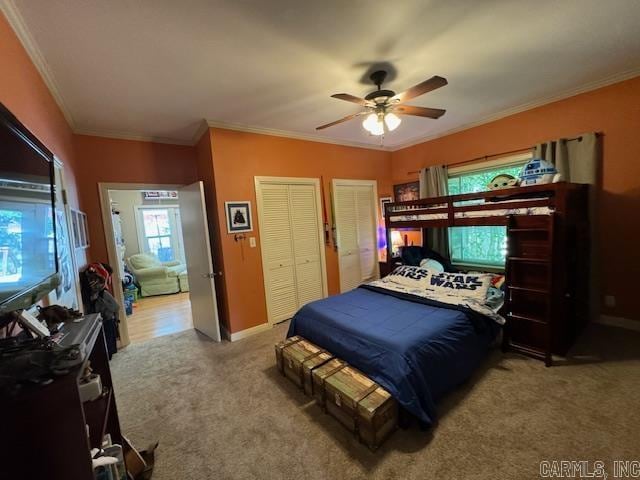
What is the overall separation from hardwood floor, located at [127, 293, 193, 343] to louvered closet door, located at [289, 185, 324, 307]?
1.80 m

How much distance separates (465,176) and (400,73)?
7.41 feet

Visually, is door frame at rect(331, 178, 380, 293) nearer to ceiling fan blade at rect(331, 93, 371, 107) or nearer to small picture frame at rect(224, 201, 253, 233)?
small picture frame at rect(224, 201, 253, 233)

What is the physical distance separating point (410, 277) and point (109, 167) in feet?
12.8

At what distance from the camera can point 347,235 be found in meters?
4.41

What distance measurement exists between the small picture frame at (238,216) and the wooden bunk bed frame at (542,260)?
8.20ft

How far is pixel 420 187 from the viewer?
4367 mm

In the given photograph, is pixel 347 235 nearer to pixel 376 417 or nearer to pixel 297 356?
pixel 297 356

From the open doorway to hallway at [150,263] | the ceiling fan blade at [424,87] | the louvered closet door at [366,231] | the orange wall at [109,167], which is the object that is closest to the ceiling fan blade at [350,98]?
the ceiling fan blade at [424,87]

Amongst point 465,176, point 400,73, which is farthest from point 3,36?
point 465,176

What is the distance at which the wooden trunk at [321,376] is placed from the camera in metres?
1.98

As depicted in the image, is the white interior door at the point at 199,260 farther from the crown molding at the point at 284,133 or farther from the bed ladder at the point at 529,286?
the bed ladder at the point at 529,286

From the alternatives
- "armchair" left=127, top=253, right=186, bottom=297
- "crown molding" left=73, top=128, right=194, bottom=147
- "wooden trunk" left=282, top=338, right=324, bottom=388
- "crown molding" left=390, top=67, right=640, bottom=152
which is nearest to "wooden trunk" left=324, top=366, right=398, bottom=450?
"wooden trunk" left=282, top=338, right=324, bottom=388

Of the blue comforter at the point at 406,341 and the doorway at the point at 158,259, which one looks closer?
the blue comforter at the point at 406,341

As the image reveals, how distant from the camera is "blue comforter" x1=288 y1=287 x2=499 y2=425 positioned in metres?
1.77
